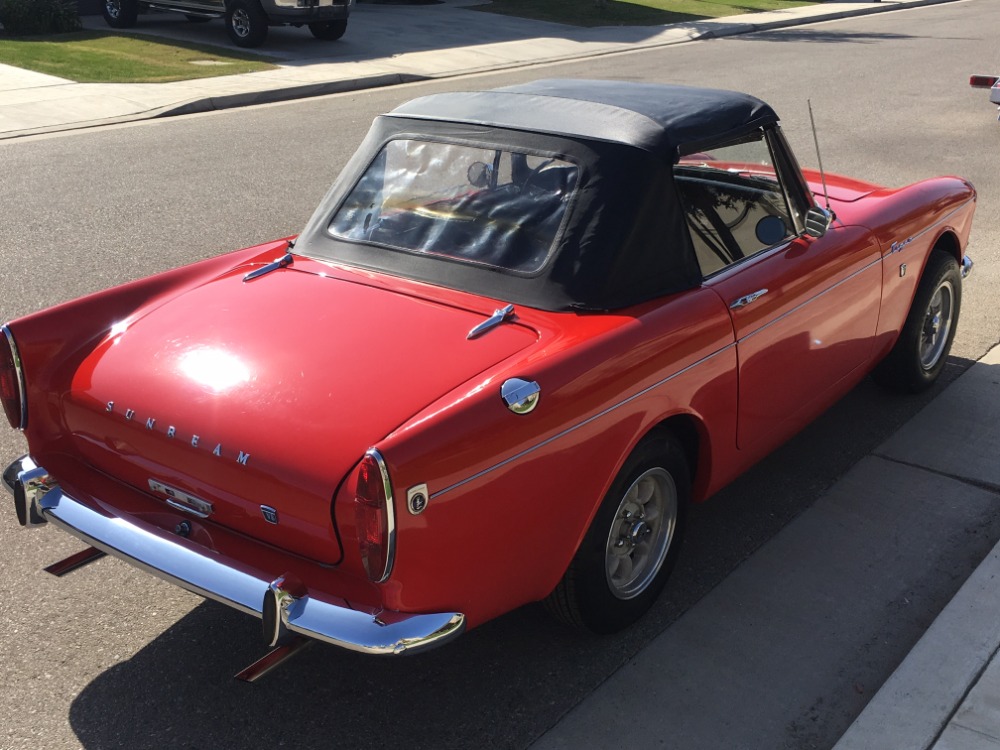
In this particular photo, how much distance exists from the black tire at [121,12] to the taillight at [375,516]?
725 inches

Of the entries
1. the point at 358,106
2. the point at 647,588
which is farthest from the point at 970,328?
the point at 358,106

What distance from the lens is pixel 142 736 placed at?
3195mm

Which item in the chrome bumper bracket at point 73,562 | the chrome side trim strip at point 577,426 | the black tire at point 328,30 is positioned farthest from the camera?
the black tire at point 328,30

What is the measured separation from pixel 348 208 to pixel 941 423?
3025 millimetres

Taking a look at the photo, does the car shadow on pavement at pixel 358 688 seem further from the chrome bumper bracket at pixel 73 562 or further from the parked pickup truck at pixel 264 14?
the parked pickup truck at pixel 264 14

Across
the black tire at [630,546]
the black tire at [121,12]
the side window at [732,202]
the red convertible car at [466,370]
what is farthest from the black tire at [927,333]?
the black tire at [121,12]

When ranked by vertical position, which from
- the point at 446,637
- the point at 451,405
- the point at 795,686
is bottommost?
the point at 795,686

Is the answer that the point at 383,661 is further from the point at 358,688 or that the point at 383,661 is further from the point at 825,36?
the point at 825,36

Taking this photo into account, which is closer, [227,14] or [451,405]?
[451,405]

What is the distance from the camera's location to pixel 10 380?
11.8 ft

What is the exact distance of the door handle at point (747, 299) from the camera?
12.6ft

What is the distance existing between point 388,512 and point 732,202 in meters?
2.13

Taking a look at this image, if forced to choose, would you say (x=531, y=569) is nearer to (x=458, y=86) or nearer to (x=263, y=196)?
(x=263, y=196)

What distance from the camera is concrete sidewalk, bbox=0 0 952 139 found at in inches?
512
